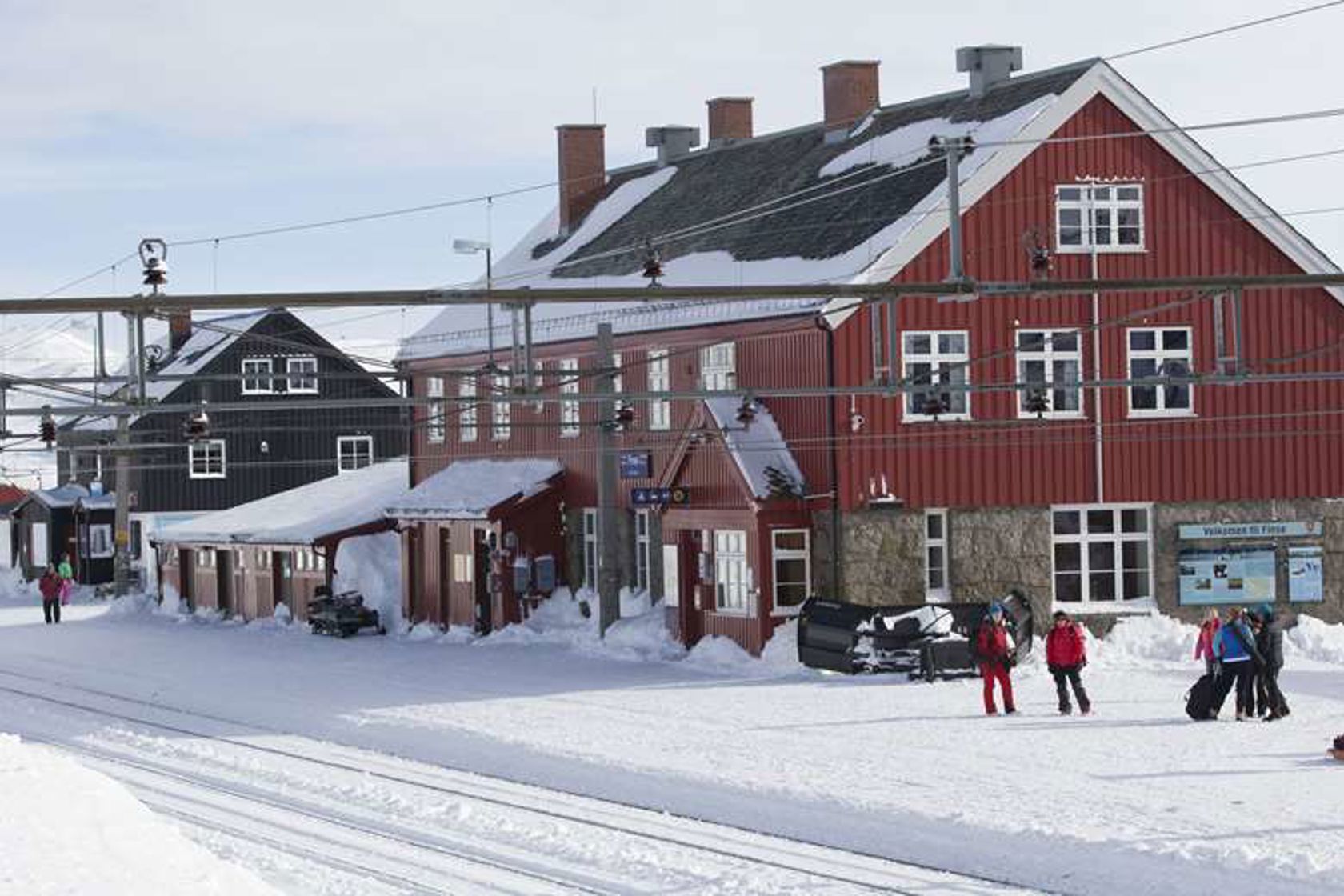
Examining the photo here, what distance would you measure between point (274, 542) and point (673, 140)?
13262 mm

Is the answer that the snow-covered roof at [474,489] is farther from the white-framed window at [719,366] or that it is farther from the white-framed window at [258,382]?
the white-framed window at [258,382]

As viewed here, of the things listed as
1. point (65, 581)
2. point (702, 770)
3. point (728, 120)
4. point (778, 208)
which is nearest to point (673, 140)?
point (728, 120)

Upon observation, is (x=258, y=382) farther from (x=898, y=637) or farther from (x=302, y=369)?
(x=898, y=637)

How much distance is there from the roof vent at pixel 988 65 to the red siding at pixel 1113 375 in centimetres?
392

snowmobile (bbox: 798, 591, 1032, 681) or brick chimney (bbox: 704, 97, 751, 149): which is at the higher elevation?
brick chimney (bbox: 704, 97, 751, 149)

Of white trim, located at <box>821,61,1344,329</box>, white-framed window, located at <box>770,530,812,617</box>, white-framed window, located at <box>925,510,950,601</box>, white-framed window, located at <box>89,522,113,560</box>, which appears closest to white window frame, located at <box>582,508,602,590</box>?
white-framed window, located at <box>770,530,812,617</box>

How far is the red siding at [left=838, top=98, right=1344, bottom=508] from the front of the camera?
3847 centimetres

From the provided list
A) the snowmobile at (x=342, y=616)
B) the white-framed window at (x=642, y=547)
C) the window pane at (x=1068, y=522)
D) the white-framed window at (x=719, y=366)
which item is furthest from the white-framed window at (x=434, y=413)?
the window pane at (x=1068, y=522)

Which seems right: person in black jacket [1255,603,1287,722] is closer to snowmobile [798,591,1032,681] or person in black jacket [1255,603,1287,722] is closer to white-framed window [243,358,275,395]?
snowmobile [798,591,1032,681]

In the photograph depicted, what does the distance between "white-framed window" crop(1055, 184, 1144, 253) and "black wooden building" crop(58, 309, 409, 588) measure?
34664 mm

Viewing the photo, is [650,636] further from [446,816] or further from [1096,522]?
[446,816]

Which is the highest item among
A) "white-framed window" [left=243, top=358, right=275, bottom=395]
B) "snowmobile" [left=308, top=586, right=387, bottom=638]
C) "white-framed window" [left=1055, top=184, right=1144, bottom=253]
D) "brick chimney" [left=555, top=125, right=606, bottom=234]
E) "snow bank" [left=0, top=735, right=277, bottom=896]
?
"brick chimney" [left=555, top=125, right=606, bottom=234]

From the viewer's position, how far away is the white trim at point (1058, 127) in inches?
1494

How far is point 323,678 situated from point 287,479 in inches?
1468
